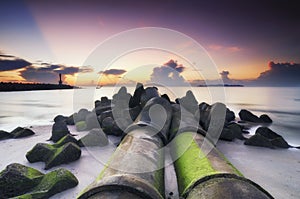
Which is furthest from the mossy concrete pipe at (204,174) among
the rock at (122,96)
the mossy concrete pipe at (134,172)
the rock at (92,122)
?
the rock at (122,96)

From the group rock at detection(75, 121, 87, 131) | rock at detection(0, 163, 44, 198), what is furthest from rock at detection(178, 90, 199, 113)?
rock at detection(0, 163, 44, 198)

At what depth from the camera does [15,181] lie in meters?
4.14

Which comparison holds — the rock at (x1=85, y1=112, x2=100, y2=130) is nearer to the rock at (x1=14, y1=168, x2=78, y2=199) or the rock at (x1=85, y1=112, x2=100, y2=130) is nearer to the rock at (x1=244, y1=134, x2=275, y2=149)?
the rock at (x1=14, y1=168, x2=78, y2=199)

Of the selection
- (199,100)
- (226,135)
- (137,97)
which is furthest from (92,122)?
(199,100)

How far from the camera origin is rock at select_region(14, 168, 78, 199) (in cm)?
404

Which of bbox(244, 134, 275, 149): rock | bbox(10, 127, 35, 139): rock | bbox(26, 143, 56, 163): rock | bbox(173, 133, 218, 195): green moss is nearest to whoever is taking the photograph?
bbox(173, 133, 218, 195): green moss

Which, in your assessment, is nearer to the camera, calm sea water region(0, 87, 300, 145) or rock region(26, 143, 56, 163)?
rock region(26, 143, 56, 163)

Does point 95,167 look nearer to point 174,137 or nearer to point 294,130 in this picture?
point 174,137

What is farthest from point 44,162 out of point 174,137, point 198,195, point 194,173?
point 198,195

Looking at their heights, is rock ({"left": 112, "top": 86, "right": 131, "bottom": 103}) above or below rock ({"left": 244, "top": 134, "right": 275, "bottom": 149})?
above

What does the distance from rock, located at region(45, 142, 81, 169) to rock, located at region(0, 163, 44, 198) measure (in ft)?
3.94

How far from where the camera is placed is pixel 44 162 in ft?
19.4

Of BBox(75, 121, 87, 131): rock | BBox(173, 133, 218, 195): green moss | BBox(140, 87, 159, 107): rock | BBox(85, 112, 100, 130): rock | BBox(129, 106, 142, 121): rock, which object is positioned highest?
BBox(140, 87, 159, 107): rock

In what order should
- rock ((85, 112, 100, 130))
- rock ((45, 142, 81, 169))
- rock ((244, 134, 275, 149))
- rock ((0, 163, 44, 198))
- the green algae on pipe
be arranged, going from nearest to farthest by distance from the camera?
the green algae on pipe → rock ((0, 163, 44, 198)) → rock ((45, 142, 81, 169)) → rock ((244, 134, 275, 149)) → rock ((85, 112, 100, 130))
